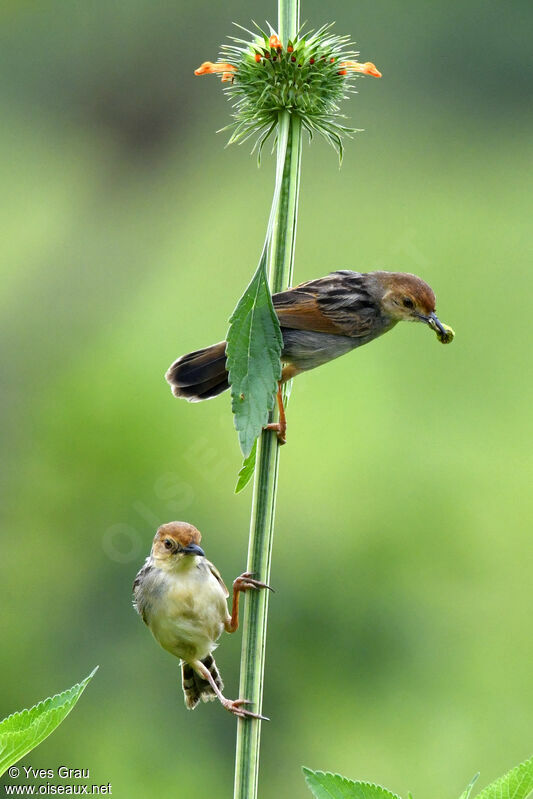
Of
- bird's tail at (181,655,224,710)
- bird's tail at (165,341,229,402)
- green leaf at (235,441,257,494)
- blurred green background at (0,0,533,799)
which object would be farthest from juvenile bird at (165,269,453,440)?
blurred green background at (0,0,533,799)

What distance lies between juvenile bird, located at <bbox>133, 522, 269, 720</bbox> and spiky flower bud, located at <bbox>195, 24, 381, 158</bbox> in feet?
2.94

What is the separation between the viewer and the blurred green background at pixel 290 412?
22.1 ft

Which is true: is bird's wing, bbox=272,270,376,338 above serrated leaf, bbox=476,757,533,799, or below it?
above

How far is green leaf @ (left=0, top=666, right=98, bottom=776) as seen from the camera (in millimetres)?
1478

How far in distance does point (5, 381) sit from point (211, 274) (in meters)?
1.94

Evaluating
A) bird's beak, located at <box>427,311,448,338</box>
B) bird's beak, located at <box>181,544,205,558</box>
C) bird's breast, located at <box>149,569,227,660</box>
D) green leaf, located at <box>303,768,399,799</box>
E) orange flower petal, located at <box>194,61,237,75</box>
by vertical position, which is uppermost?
orange flower petal, located at <box>194,61,237,75</box>

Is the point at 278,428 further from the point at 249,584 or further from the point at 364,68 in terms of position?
the point at 364,68

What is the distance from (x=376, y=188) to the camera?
340 inches

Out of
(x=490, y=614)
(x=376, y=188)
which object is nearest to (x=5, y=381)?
(x=376, y=188)

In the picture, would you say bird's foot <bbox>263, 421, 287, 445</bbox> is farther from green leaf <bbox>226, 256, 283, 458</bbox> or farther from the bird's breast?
the bird's breast

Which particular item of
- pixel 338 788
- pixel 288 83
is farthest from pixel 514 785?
pixel 288 83

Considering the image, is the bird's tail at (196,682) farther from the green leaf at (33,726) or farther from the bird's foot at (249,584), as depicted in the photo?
Result: the green leaf at (33,726)

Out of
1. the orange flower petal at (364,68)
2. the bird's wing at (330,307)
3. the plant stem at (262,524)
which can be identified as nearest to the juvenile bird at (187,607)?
the plant stem at (262,524)

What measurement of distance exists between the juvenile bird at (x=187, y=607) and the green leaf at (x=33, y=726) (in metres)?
0.63
